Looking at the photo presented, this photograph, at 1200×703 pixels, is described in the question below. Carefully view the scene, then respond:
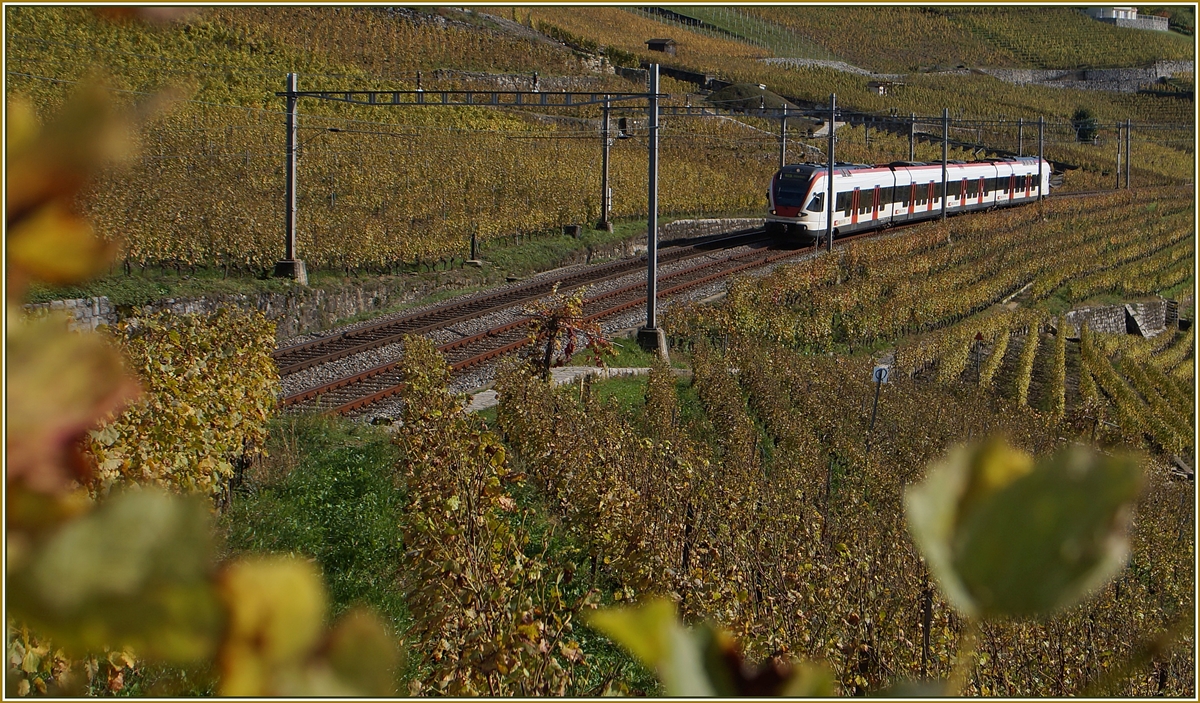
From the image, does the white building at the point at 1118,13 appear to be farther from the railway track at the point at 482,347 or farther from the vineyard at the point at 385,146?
the railway track at the point at 482,347

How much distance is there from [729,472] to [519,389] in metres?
2.51

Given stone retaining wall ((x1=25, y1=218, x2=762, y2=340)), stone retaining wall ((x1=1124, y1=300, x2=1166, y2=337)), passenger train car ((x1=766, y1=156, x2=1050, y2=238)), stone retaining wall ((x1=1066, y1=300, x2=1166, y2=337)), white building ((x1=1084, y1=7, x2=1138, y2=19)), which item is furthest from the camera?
white building ((x1=1084, y1=7, x2=1138, y2=19))

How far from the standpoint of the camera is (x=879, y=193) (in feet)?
86.0

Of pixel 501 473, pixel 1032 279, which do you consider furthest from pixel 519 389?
pixel 1032 279

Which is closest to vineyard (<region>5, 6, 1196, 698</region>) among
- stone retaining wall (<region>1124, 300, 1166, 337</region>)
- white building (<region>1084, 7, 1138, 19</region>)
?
stone retaining wall (<region>1124, 300, 1166, 337</region>)

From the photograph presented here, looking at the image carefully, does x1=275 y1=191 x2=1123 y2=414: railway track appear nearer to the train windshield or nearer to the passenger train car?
the passenger train car

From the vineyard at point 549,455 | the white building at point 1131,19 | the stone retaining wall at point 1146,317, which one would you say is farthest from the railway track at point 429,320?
the white building at point 1131,19

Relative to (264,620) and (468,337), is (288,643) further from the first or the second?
(468,337)

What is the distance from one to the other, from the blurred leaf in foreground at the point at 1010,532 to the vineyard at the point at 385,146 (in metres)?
0.30

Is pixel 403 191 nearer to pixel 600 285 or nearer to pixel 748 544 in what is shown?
pixel 600 285

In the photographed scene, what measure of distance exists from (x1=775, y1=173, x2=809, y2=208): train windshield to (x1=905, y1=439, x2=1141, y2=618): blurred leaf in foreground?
23201mm

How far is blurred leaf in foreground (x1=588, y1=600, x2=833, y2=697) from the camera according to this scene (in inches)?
15.1

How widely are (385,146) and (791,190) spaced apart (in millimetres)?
11950

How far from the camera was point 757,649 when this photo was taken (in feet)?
14.3
